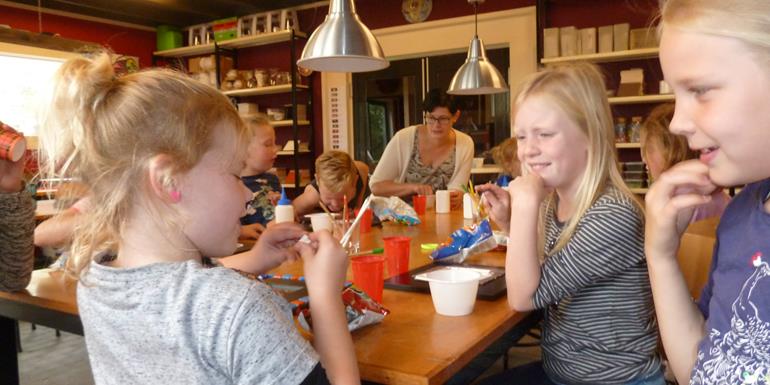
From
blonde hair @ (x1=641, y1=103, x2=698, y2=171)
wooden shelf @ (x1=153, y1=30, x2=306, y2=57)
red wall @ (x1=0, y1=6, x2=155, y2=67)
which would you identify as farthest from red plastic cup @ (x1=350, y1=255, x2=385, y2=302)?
red wall @ (x1=0, y1=6, x2=155, y2=67)

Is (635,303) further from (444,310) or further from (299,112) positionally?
(299,112)

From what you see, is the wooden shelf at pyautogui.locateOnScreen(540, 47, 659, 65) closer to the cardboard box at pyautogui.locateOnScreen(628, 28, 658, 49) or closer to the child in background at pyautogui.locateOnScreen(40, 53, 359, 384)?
the cardboard box at pyautogui.locateOnScreen(628, 28, 658, 49)

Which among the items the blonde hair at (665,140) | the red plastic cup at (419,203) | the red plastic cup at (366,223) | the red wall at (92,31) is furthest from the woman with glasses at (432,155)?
the red wall at (92,31)

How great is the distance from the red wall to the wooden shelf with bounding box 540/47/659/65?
449 cm

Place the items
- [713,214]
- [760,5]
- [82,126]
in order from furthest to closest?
1. [713,214]
2. [82,126]
3. [760,5]

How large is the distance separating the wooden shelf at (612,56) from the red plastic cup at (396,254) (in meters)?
3.55

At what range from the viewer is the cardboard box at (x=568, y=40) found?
4695 mm

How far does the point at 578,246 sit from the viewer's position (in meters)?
1.26

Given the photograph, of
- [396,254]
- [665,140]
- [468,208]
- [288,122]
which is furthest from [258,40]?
[396,254]

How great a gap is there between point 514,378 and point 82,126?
1.16m

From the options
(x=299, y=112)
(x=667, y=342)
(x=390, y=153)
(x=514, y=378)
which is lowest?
(x=514, y=378)

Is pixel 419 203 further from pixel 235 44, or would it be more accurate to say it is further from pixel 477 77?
pixel 235 44

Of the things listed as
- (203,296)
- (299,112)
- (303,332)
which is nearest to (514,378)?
(303,332)

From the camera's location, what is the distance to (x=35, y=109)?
956mm
